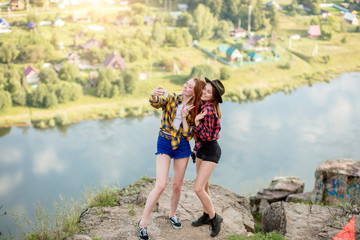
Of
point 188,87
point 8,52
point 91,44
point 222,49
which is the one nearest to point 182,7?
point 222,49

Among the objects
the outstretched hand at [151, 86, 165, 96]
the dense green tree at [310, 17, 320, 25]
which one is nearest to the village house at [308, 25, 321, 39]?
the dense green tree at [310, 17, 320, 25]

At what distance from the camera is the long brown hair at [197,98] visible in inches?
171

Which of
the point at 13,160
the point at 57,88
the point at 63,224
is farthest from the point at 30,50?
the point at 63,224

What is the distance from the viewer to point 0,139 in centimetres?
1767

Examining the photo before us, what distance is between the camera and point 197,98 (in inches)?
173

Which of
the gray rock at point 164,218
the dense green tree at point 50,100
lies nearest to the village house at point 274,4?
→ the dense green tree at point 50,100

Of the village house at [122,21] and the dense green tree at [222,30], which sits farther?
the dense green tree at [222,30]

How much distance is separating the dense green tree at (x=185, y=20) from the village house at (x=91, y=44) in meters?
6.25

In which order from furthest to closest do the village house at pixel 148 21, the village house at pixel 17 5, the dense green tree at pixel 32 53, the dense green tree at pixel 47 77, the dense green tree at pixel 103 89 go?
the village house at pixel 148 21 < the village house at pixel 17 5 < the dense green tree at pixel 32 53 < the dense green tree at pixel 47 77 < the dense green tree at pixel 103 89

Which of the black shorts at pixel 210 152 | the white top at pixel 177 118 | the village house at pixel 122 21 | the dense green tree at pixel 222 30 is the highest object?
the white top at pixel 177 118

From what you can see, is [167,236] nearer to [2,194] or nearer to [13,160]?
[2,194]

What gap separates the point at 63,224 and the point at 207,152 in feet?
6.90

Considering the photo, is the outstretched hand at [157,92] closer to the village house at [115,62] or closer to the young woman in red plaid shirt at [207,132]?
the young woman in red plaid shirt at [207,132]

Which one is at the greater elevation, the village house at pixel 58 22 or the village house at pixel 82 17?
the village house at pixel 82 17
